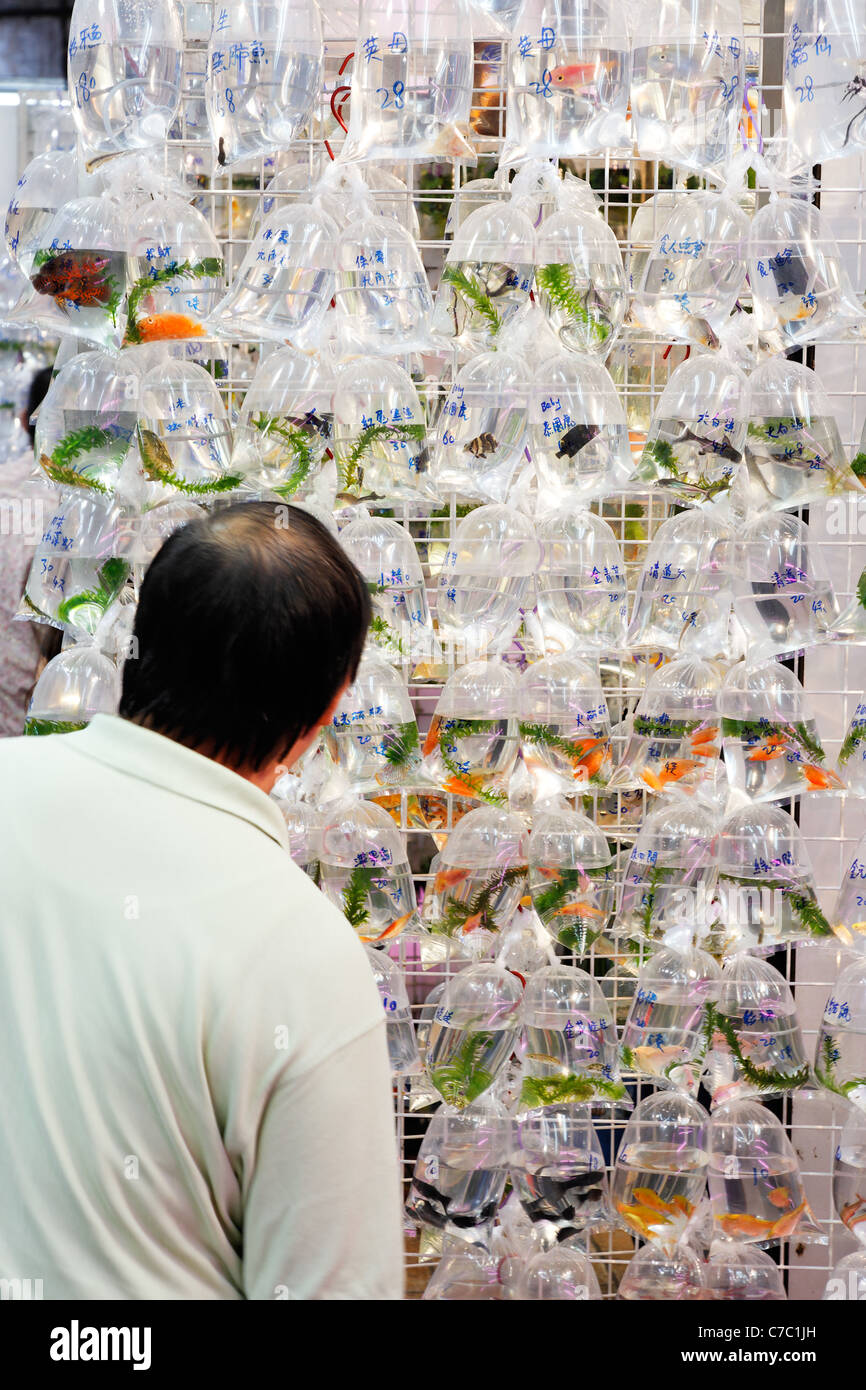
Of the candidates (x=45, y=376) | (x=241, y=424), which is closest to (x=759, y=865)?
(x=241, y=424)

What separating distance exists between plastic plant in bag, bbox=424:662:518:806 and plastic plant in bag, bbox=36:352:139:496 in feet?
1.82

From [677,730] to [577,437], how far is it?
17.0 inches

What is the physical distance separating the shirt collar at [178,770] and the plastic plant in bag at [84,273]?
100 cm

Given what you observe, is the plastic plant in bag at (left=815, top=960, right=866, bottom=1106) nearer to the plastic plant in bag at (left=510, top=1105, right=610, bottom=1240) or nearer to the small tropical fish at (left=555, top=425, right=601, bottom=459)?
the plastic plant in bag at (left=510, top=1105, right=610, bottom=1240)

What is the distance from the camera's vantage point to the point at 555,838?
77.0 inches

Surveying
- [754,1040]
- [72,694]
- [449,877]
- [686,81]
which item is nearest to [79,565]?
[72,694]

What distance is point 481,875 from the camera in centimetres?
200

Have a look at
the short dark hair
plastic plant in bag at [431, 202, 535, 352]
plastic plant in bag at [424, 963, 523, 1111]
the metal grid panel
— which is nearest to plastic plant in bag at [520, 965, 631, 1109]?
plastic plant in bag at [424, 963, 523, 1111]

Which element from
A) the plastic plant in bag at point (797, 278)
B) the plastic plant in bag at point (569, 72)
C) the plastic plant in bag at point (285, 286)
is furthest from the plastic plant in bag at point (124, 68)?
the plastic plant in bag at point (797, 278)

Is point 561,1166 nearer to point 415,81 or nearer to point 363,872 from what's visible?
point 363,872

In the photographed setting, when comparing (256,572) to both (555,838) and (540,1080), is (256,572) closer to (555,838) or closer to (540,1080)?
(555,838)

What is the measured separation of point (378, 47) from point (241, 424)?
1.65ft

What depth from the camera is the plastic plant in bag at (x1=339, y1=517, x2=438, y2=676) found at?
6.44 ft

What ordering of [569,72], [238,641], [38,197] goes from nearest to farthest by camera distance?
[238,641] → [569,72] → [38,197]
